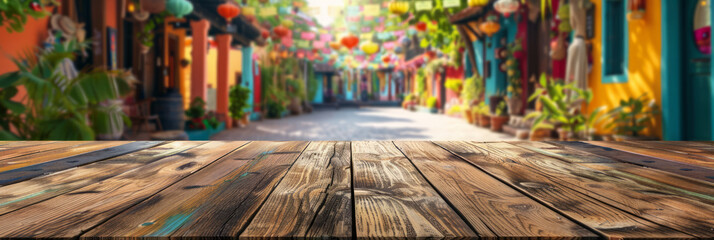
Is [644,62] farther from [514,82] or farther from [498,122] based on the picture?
[514,82]

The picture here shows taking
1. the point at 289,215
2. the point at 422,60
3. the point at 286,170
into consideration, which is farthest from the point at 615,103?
the point at 422,60

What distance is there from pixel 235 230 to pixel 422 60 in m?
20.0

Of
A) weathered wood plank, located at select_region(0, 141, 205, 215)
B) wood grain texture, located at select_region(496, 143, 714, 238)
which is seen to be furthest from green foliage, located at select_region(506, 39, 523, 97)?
weathered wood plank, located at select_region(0, 141, 205, 215)

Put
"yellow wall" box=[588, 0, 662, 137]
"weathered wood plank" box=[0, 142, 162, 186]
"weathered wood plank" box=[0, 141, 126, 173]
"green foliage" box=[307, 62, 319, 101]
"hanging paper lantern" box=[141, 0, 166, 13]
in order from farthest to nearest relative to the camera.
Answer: "green foliage" box=[307, 62, 319, 101]
"hanging paper lantern" box=[141, 0, 166, 13]
"yellow wall" box=[588, 0, 662, 137]
"weathered wood plank" box=[0, 141, 126, 173]
"weathered wood plank" box=[0, 142, 162, 186]

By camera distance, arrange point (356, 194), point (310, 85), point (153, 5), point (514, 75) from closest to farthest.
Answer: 1. point (356, 194)
2. point (153, 5)
3. point (514, 75)
4. point (310, 85)

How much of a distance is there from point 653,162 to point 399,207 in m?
1.03

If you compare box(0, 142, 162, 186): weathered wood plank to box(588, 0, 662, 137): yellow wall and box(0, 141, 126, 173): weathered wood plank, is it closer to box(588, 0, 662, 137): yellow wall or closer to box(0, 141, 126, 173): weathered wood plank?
box(0, 141, 126, 173): weathered wood plank

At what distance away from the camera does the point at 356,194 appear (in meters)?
0.95

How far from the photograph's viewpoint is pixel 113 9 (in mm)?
6863

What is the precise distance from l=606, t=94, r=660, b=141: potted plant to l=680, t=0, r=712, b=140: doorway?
1.04 feet

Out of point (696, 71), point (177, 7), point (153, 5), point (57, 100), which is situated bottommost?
point (57, 100)

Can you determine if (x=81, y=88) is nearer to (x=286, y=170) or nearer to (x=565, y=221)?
(x=286, y=170)

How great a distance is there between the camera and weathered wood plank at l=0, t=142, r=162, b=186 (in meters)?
1.18

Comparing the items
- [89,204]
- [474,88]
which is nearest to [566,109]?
[89,204]
